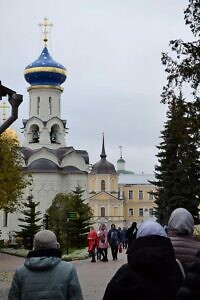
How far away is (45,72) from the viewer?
7319 cm

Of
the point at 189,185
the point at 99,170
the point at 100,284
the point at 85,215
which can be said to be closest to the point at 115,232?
the point at 100,284

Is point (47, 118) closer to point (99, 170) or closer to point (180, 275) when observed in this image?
point (99, 170)

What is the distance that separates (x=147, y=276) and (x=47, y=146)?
2734 inches

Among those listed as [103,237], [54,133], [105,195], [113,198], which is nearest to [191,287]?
[103,237]

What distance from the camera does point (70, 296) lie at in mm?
5461

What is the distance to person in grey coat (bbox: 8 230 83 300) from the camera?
5355 mm

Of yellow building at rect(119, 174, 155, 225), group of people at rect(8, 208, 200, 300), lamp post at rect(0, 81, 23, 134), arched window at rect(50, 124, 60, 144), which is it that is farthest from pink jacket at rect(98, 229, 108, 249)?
yellow building at rect(119, 174, 155, 225)

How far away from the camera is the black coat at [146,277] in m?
4.36

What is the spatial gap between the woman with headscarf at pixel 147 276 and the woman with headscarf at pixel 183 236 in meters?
1.02

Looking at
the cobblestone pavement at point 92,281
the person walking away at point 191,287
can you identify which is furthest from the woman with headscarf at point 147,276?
the cobblestone pavement at point 92,281

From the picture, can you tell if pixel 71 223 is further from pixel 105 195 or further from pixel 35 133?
pixel 105 195

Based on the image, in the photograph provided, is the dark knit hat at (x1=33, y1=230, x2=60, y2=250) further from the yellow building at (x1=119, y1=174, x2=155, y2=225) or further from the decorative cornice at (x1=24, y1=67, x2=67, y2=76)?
the yellow building at (x1=119, y1=174, x2=155, y2=225)

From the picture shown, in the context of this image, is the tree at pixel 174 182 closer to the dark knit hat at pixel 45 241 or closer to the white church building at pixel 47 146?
the white church building at pixel 47 146

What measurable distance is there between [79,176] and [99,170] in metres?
35.7
